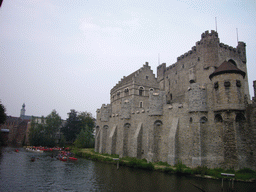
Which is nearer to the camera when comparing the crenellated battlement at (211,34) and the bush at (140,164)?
the bush at (140,164)

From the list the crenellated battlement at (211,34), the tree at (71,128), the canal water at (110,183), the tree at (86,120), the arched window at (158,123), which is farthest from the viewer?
the tree at (86,120)

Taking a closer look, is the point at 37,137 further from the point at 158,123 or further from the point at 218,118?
the point at 218,118

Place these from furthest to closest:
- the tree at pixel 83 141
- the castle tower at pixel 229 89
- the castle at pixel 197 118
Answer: the tree at pixel 83 141 < the castle at pixel 197 118 < the castle tower at pixel 229 89

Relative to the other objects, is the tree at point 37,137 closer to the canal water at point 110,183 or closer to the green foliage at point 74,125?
the green foliage at point 74,125

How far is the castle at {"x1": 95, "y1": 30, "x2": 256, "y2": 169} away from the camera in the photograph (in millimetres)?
18922

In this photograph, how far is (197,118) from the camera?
20703 mm

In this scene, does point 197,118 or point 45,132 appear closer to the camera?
point 197,118

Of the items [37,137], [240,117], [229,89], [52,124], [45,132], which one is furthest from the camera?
[52,124]

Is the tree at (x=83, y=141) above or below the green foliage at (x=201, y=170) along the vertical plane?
above

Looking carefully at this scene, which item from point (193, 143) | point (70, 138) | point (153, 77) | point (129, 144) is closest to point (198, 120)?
point (193, 143)

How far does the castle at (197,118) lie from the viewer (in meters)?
18.9

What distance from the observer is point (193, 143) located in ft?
66.5

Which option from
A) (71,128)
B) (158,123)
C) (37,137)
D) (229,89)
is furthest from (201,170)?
(37,137)

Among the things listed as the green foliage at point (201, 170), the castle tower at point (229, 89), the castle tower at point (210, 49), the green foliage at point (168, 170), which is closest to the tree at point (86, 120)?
the castle tower at point (210, 49)
